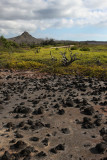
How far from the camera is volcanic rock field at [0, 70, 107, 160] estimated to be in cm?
746

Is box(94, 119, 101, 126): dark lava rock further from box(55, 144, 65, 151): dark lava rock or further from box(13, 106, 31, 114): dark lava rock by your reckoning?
box(13, 106, 31, 114): dark lava rock

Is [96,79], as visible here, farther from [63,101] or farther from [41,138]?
[41,138]

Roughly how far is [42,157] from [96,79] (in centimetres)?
1412

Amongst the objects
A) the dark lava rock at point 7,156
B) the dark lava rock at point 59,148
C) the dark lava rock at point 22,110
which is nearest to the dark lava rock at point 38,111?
the dark lava rock at point 22,110

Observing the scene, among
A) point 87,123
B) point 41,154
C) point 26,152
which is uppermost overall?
point 87,123

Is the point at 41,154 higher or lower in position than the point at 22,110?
lower

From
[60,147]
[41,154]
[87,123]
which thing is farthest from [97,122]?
[41,154]

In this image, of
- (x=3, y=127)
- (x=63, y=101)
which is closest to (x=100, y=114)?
(x=63, y=101)

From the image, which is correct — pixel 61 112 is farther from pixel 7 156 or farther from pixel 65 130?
pixel 7 156

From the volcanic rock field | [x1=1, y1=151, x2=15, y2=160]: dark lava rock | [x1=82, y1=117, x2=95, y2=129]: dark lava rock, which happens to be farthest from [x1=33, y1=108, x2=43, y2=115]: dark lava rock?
[x1=1, y1=151, x2=15, y2=160]: dark lava rock

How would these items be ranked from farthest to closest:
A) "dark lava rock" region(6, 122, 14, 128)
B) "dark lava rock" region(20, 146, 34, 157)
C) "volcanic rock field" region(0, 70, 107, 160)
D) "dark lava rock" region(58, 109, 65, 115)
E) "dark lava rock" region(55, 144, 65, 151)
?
"dark lava rock" region(58, 109, 65, 115), "dark lava rock" region(6, 122, 14, 128), "dark lava rock" region(55, 144, 65, 151), "volcanic rock field" region(0, 70, 107, 160), "dark lava rock" region(20, 146, 34, 157)

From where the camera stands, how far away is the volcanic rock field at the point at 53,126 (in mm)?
7457

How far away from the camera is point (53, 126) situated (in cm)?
968

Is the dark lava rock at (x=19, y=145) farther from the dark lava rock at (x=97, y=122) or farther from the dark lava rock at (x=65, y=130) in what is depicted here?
the dark lava rock at (x=97, y=122)
